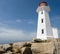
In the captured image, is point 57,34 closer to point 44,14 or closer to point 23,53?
point 44,14

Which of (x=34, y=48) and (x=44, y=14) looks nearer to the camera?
(x=34, y=48)

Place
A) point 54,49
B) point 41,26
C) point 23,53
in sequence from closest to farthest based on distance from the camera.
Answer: point 54,49, point 23,53, point 41,26

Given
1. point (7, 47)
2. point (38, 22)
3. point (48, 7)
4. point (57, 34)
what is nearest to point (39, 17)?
point (38, 22)

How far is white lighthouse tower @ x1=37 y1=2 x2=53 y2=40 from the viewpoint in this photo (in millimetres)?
22533

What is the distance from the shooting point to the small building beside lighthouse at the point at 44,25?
22.6m

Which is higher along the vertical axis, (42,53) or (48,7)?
(48,7)

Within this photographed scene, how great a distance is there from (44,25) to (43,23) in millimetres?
482

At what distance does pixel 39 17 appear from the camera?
80.4ft

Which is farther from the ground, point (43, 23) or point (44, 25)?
point (43, 23)

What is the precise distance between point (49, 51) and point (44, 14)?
1548 cm

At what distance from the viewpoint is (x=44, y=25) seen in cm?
2300

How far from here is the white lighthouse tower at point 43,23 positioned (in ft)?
73.9

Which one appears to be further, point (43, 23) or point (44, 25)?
point (43, 23)

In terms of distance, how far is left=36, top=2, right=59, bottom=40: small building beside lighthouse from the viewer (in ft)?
74.0
